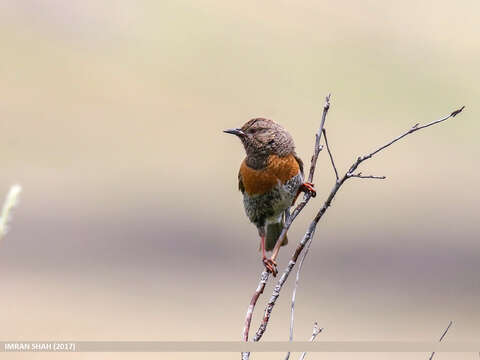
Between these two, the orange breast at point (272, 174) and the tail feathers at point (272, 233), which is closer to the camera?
the orange breast at point (272, 174)

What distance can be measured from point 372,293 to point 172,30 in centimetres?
3226

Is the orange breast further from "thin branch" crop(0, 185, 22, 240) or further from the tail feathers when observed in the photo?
"thin branch" crop(0, 185, 22, 240)

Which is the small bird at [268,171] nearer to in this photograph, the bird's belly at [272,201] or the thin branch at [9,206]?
the bird's belly at [272,201]

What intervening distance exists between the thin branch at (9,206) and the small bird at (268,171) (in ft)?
12.4

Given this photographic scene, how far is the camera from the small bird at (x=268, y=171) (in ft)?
21.8

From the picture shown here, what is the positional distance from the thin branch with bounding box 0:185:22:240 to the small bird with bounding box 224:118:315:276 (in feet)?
12.4

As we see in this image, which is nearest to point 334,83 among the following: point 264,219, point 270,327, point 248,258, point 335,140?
point 335,140

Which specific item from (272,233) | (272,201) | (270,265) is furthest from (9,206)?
(272,233)

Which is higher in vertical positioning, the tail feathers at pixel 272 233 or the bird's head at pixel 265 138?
the bird's head at pixel 265 138

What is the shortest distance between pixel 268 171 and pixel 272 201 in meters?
0.21

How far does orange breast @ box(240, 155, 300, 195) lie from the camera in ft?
21.8

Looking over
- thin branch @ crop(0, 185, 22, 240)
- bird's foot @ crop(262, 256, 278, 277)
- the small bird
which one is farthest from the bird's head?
thin branch @ crop(0, 185, 22, 240)

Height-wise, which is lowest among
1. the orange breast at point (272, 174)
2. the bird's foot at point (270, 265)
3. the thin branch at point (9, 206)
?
the thin branch at point (9, 206)

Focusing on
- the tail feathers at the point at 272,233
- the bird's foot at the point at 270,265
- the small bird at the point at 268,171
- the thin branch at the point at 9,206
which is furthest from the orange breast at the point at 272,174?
the thin branch at the point at 9,206
